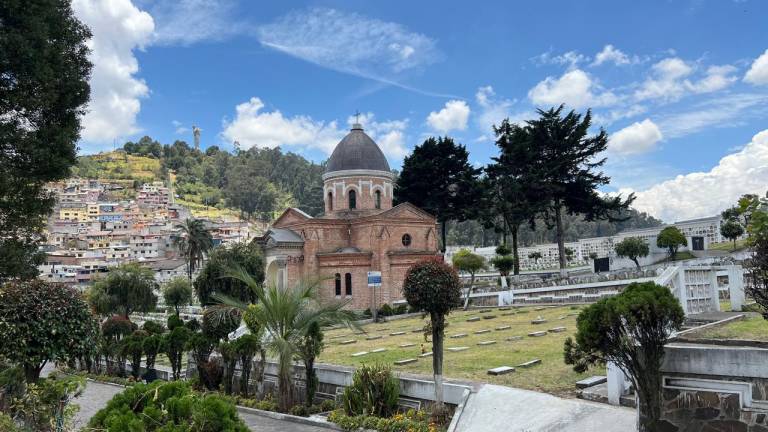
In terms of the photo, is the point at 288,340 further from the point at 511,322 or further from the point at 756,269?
the point at 511,322

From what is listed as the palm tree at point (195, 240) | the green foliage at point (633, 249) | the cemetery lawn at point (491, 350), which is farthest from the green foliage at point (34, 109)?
the palm tree at point (195, 240)

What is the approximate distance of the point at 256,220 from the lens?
5615 inches

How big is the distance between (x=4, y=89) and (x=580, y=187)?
116 ft

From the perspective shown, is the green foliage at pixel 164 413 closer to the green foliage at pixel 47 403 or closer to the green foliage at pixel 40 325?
the green foliage at pixel 47 403

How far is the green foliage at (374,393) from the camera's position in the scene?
438 inches

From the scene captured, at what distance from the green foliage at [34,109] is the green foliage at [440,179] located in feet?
108

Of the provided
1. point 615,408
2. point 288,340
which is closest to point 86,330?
point 288,340

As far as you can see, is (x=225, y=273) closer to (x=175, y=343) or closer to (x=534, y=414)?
(x=175, y=343)

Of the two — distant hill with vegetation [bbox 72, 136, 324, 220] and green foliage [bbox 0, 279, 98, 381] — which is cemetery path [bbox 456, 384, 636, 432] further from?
distant hill with vegetation [bbox 72, 136, 324, 220]

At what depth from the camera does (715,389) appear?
24.5ft

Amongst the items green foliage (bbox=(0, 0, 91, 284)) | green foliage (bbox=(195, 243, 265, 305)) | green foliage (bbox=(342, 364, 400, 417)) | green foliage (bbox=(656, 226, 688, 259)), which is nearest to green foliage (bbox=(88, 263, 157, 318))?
Result: green foliage (bbox=(195, 243, 265, 305))

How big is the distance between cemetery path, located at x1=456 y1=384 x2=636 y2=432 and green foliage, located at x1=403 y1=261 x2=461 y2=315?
6.00 ft

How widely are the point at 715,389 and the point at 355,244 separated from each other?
101 feet

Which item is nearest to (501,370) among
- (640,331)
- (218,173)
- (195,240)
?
(640,331)
